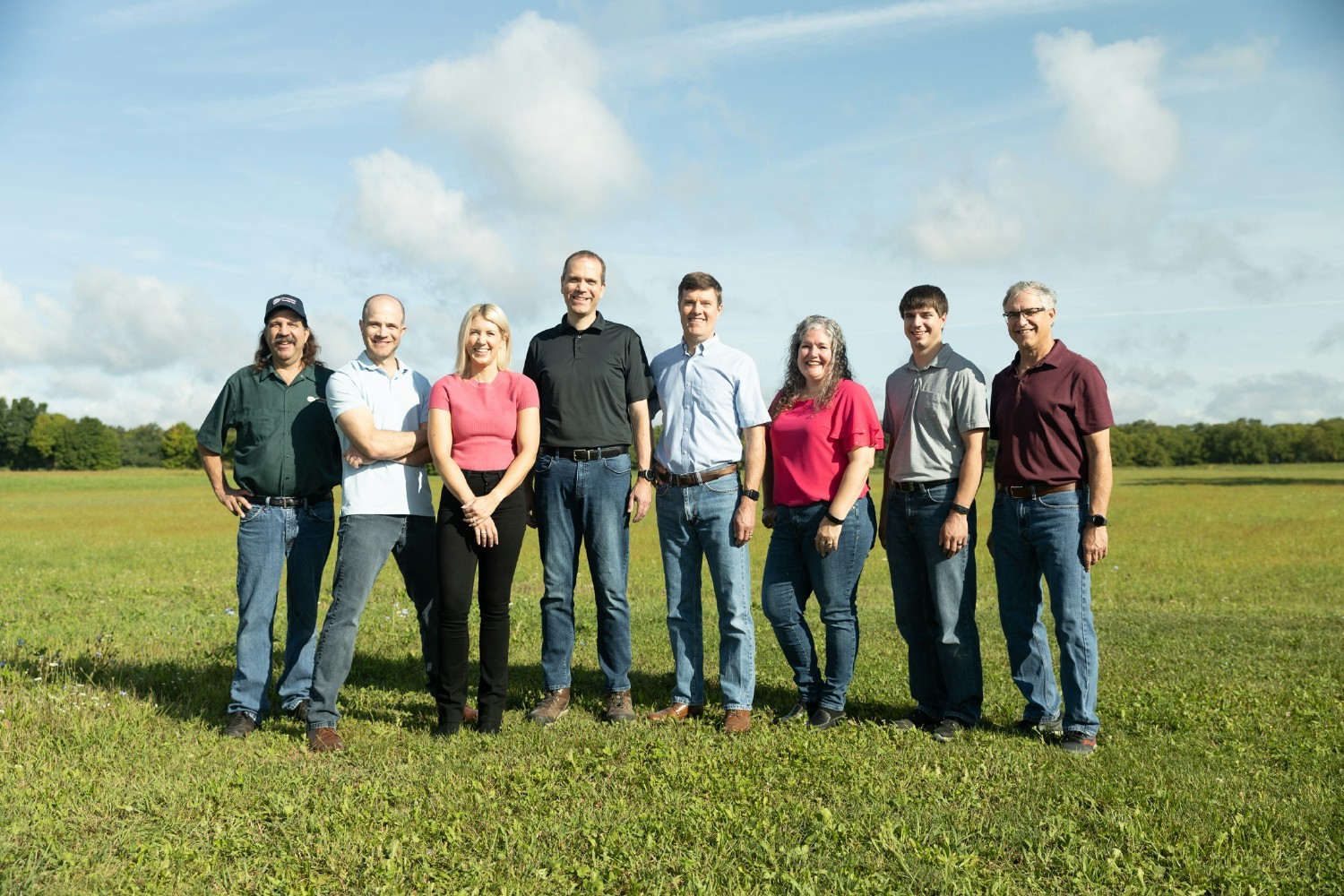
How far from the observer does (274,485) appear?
612cm

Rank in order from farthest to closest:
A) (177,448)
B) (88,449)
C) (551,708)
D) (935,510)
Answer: (177,448), (88,449), (551,708), (935,510)

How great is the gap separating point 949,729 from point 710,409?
251 centimetres

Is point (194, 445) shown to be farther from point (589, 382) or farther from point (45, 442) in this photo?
point (589, 382)

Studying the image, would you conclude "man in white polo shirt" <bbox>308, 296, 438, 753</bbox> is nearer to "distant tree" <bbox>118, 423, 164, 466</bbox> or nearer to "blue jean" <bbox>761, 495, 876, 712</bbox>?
"blue jean" <bbox>761, 495, 876, 712</bbox>

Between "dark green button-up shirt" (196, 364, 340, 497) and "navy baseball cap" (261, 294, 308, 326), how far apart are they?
14.2 inches

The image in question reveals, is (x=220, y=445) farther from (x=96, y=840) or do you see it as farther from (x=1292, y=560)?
(x=1292, y=560)

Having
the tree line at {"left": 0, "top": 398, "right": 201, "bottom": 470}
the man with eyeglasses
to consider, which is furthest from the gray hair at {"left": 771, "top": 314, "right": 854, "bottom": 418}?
the tree line at {"left": 0, "top": 398, "right": 201, "bottom": 470}

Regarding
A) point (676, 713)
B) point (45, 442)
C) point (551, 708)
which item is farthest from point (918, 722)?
point (45, 442)

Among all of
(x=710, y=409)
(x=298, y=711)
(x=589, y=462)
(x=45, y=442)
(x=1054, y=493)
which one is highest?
(x=45, y=442)

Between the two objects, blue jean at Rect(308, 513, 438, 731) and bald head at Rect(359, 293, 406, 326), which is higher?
bald head at Rect(359, 293, 406, 326)

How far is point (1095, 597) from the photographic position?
14.7m

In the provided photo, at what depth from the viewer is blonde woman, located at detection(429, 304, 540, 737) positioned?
5672 mm

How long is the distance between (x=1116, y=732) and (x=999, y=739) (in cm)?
89

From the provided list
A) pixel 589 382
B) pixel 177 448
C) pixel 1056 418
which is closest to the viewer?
pixel 1056 418
